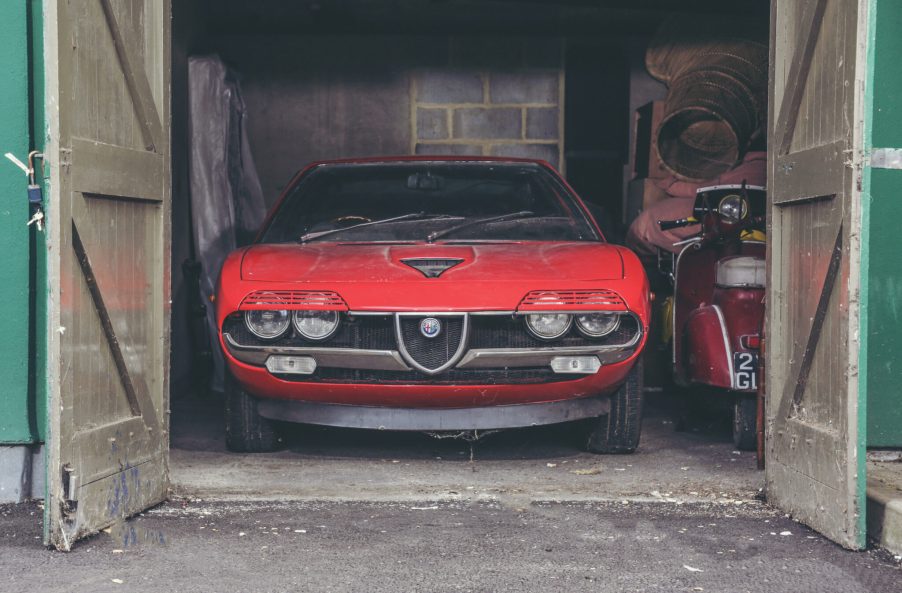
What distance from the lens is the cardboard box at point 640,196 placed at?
853cm

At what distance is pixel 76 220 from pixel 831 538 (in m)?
2.96

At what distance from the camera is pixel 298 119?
946cm

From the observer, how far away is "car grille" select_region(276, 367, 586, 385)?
505 centimetres

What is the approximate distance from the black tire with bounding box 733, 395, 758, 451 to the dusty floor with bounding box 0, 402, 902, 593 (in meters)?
0.14

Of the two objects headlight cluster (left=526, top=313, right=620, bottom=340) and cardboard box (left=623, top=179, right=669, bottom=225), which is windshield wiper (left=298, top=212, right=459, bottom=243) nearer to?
headlight cluster (left=526, top=313, right=620, bottom=340)

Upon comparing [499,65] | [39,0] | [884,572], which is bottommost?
[884,572]

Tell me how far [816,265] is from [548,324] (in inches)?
49.8

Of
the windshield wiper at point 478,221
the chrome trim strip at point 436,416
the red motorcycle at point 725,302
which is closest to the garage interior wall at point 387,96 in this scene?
the red motorcycle at point 725,302

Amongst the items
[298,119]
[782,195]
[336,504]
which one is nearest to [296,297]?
[336,504]

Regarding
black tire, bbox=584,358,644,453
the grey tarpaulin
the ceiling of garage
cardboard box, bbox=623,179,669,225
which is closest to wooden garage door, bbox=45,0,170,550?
black tire, bbox=584,358,644,453

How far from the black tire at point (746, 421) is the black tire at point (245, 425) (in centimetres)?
236

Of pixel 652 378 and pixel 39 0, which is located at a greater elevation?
pixel 39 0

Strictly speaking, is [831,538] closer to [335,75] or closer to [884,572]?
[884,572]

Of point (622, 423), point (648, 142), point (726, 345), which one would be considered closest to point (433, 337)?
point (622, 423)
